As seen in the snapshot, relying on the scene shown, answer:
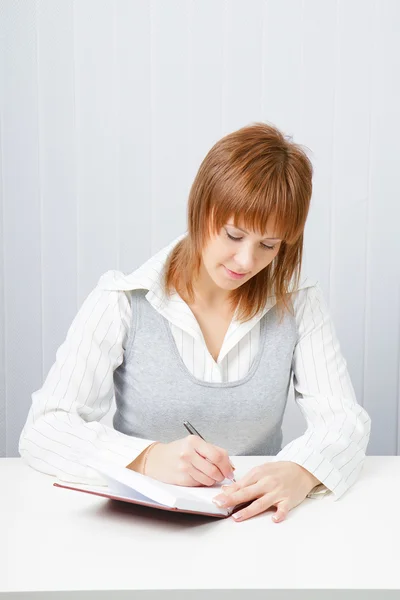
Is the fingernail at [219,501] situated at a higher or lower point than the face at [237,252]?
lower

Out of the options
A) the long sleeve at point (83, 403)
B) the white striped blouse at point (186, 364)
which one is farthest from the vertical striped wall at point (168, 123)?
the long sleeve at point (83, 403)

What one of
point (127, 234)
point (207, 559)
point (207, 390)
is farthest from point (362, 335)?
point (207, 559)

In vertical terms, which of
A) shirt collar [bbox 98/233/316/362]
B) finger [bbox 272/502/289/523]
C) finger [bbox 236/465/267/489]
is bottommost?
finger [bbox 272/502/289/523]

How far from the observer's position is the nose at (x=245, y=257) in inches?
55.9

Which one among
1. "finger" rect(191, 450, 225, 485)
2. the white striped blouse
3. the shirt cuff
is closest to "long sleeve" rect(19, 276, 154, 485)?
the white striped blouse

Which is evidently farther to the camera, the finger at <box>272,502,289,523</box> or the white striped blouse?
the white striped blouse

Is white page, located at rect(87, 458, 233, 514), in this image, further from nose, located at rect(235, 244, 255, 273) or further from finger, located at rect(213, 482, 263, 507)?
nose, located at rect(235, 244, 255, 273)

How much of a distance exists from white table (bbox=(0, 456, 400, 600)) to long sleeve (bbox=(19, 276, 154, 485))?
64mm

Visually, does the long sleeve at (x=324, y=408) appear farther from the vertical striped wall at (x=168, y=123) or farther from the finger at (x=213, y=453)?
the vertical striped wall at (x=168, y=123)

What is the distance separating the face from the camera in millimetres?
1419

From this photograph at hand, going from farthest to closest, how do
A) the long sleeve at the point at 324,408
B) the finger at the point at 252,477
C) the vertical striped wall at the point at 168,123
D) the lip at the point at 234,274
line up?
the vertical striped wall at the point at 168,123
the lip at the point at 234,274
the long sleeve at the point at 324,408
the finger at the point at 252,477

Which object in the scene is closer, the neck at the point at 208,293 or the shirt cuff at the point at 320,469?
the shirt cuff at the point at 320,469

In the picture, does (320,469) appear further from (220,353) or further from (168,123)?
(168,123)

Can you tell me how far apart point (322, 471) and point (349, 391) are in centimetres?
30
